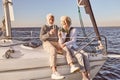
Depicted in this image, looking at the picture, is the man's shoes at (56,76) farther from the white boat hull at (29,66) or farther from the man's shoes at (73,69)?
the man's shoes at (73,69)

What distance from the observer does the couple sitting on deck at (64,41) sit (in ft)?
30.8

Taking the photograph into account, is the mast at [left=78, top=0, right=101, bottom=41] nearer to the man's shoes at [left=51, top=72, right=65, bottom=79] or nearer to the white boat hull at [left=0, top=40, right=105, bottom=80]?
the white boat hull at [left=0, top=40, right=105, bottom=80]

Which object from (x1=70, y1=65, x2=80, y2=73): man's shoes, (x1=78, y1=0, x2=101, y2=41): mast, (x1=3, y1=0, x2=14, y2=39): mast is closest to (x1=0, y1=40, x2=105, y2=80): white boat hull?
(x1=70, y1=65, x2=80, y2=73): man's shoes

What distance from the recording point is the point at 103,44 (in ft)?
36.3

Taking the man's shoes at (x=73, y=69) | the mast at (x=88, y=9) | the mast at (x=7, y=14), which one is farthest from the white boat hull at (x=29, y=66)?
the mast at (x=88, y=9)

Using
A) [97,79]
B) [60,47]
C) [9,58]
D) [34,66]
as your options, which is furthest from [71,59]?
[97,79]

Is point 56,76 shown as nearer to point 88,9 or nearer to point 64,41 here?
point 64,41

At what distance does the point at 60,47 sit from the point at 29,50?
104 centimetres

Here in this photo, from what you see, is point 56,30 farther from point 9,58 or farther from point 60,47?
point 9,58

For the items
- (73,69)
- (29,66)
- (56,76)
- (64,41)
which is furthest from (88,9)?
(29,66)

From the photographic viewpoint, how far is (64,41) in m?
9.62

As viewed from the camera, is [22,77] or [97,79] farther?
[97,79]

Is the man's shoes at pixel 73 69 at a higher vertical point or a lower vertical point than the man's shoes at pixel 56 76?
higher

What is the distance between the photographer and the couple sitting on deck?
9.39 m
